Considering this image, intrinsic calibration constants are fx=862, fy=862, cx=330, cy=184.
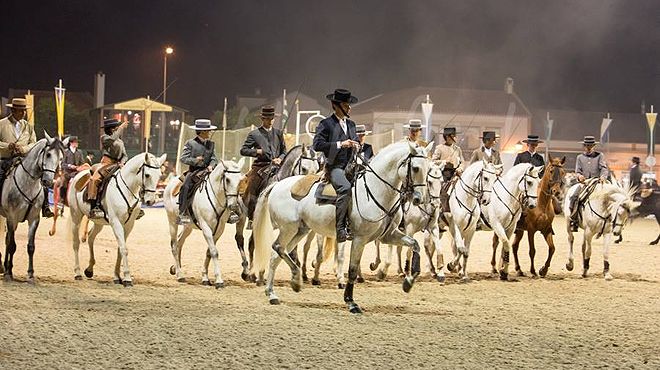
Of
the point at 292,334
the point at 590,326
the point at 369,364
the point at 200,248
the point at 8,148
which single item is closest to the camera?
the point at 369,364

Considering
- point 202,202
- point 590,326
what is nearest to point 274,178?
point 202,202

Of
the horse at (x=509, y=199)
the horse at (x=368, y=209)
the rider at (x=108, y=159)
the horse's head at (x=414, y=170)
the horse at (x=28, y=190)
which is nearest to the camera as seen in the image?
the horse's head at (x=414, y=170)

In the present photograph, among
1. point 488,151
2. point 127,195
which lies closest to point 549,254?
point 488,151

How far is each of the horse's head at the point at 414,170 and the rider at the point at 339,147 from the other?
694 mm

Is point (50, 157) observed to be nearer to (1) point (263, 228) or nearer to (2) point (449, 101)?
(1) point (263, 228)

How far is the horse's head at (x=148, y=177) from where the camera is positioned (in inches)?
529

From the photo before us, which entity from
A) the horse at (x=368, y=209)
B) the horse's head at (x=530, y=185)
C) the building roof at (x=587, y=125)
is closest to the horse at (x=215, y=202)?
the horse at (x=368, y=209)

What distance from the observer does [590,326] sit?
10.5 metres

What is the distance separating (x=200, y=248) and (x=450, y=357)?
1325 cm

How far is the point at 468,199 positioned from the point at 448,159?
1.12 metres

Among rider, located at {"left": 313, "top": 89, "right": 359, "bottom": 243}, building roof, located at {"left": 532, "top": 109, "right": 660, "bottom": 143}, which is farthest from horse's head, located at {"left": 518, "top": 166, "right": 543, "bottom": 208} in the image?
building roof, located at {"left": 532, "top": 109, "right": 660, "bottom": 143}

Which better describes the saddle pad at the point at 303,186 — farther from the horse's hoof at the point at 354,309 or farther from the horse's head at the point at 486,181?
the horse's head at the point at 486,181

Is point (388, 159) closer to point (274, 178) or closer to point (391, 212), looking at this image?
point (391, 212)

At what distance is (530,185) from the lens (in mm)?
15016
